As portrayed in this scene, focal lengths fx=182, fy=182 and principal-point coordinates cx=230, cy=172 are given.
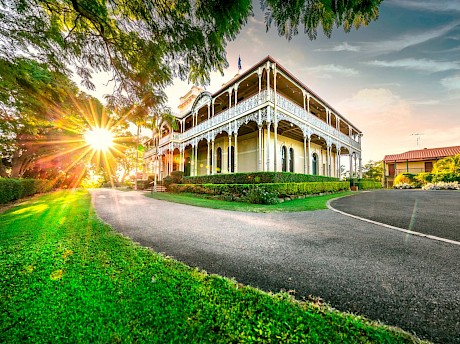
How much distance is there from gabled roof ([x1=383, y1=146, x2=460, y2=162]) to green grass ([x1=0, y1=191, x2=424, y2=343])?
39.6 meters

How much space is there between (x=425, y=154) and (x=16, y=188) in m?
47.6

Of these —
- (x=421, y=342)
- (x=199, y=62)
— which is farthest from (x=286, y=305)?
(x=199, y=62)

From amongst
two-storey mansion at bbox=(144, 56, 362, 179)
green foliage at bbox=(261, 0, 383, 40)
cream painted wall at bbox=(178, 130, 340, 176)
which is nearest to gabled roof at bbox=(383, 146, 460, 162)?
two-storey mansion at bbox=(144, 56, 362, 179)

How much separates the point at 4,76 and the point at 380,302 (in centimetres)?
691

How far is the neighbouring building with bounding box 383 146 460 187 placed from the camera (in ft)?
90.2

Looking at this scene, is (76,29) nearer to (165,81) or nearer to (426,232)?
(165,81)

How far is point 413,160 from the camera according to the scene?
29.3 metres

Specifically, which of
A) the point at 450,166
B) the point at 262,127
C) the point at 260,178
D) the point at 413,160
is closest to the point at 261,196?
the point at 260,178

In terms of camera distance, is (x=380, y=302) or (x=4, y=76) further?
(x=4, y=76)

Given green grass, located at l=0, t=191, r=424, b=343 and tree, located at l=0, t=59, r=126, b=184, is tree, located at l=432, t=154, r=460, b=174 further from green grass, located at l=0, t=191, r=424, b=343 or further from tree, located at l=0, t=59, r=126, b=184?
tree, located at l=0, t=59, r=126, b=184

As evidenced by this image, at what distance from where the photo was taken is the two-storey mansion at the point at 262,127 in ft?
40.4

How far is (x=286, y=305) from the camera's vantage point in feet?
5.17

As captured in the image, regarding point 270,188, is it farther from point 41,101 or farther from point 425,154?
point 425,154

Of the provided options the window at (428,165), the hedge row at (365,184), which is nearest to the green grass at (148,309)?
the hedge row at (365,184)
